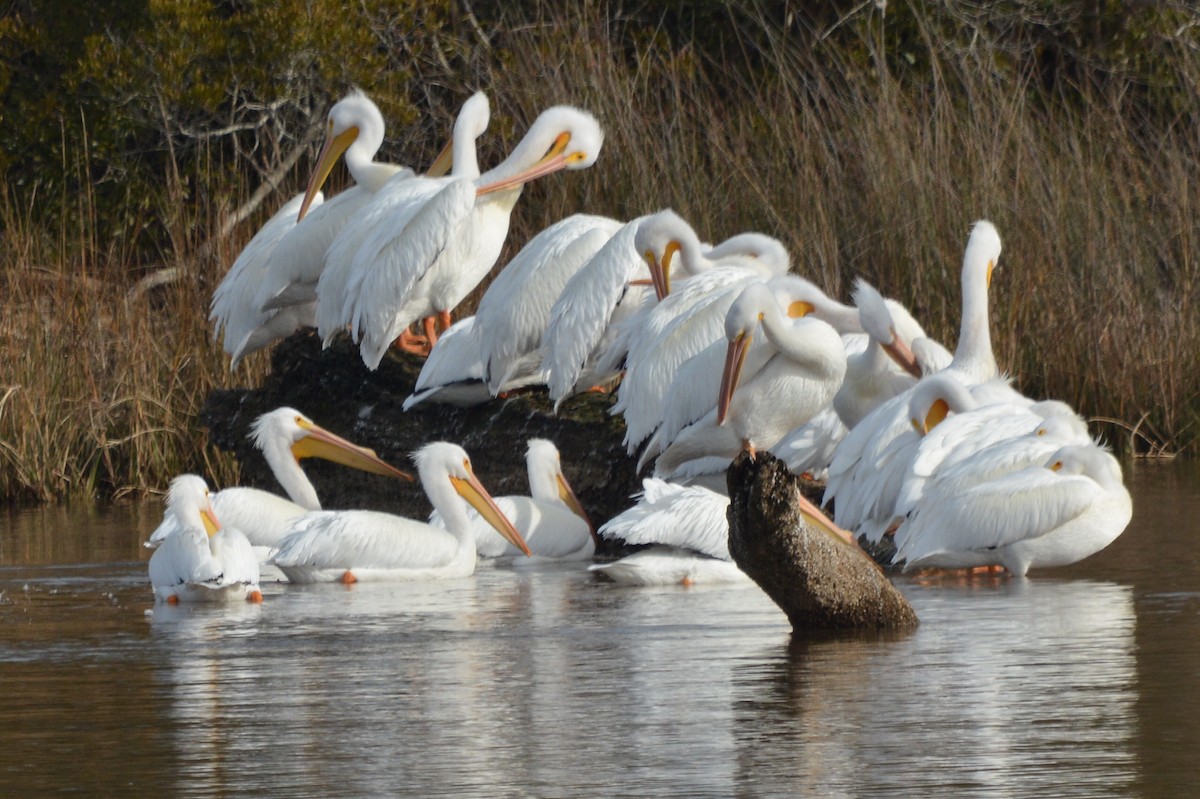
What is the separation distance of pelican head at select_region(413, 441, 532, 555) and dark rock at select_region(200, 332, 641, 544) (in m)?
1.13

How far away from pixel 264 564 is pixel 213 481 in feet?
12.9

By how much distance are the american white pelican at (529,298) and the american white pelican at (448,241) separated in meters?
0.38

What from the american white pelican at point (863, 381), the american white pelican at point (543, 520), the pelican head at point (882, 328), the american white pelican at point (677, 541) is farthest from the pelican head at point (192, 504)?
the pelican head at point (882, 328)

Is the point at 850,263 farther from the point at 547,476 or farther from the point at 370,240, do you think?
the point at 547,476

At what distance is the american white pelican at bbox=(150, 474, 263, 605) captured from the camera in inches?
272

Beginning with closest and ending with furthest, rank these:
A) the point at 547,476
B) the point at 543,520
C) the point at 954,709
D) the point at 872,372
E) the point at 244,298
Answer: the point at 954,709 → the point at 543,520 → the point at 547,476 → the point at 872,372 → the point at 244,298

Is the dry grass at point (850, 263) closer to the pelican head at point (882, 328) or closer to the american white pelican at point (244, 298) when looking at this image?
the american white pelican at point (244, 298)

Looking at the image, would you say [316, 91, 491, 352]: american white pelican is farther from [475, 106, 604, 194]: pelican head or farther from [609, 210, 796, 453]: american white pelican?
[609, 210, 796, 453]: american white pelican

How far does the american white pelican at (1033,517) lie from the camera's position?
704cm

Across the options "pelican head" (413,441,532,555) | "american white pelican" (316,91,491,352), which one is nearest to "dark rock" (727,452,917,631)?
"pelican head" (413,441,532,555)

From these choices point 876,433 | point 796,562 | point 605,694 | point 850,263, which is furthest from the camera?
point 850,263

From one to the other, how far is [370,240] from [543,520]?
90.2 inches

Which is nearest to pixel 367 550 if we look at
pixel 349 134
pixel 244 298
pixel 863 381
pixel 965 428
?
pixel 965 428

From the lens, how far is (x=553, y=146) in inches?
426
